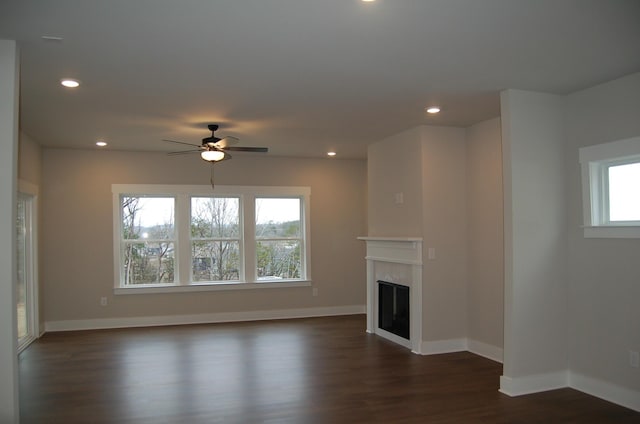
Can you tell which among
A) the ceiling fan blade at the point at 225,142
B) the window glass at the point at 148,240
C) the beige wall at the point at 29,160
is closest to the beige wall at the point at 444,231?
the ceiling fan blade at the point at 225,142

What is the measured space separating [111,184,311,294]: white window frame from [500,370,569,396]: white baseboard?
4315 mm

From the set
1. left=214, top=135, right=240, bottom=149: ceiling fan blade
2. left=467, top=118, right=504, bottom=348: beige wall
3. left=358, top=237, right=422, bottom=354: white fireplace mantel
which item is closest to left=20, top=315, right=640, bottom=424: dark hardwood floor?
left=358, top=237, right=422, bottom=354: white fireplace mantel

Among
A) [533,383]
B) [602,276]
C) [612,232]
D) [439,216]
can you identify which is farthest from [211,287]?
[612,232]

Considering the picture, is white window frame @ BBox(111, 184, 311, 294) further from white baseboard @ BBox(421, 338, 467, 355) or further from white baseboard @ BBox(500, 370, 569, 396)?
white baseboard @ BBox(500, 370, 569, 396)

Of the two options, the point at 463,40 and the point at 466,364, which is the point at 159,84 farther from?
the point at 466,364

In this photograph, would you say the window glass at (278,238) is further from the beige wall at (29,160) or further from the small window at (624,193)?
the small window at (624,193)

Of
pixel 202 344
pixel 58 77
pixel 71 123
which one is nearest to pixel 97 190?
pixel 71 123

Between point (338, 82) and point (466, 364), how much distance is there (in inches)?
127

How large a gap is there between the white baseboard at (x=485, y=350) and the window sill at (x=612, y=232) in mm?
1704

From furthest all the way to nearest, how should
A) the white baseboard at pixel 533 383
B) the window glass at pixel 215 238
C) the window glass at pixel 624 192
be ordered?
the window glass at pixel 215 238 → the white baseboard at pixel 533 383 → the window glass at pixel 624 192

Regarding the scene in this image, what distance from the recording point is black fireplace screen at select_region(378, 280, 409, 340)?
6.08 meters

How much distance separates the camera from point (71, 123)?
549 centimetres

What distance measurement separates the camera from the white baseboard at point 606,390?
391cm

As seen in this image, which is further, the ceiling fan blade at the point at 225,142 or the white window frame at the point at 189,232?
the white window frame at the point at 189,232
